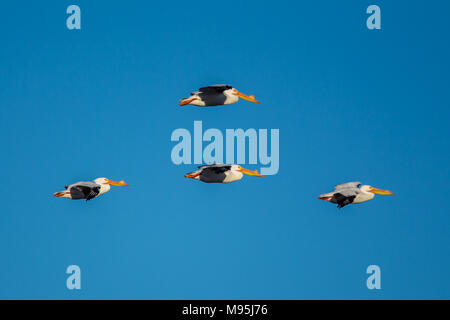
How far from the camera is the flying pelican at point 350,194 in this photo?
52.0 m

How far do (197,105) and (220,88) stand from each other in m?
1.44

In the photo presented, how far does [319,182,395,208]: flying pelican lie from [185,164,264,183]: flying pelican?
13.3 ft

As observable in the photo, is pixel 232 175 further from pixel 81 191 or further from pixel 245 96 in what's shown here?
pixel 81 191

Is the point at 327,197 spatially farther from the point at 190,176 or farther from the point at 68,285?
the point at 68,285

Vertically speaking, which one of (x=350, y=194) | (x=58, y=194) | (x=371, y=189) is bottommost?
(x=350, y=194)

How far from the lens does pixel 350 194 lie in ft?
171

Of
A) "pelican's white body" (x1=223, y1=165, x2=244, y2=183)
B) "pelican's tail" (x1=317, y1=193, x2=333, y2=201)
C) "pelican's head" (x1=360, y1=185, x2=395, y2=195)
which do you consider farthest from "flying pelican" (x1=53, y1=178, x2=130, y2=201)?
"pelican's head" (x1=360, y1=185, x2=395, y2=195)

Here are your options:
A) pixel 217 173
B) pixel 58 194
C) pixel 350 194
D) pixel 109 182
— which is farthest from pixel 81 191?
pixel 350 194

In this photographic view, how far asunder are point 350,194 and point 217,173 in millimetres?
6040

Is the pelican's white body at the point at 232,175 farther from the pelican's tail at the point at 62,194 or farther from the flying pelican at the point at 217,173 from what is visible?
the pelican's tail at the point at 62,194

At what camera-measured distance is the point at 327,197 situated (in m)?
52.7

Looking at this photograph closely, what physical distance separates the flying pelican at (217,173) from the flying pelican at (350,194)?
160 inches

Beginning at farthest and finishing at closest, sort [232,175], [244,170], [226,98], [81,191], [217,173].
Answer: [244,170] → [81,191] → [232,175] → [217,173] → [226,98]
